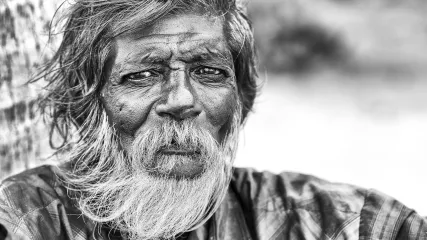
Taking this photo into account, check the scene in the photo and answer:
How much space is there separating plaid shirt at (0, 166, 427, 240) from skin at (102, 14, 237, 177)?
1.09ft

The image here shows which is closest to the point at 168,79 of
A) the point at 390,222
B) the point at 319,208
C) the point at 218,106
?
→ the point at 218,106

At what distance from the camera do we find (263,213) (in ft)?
9.29

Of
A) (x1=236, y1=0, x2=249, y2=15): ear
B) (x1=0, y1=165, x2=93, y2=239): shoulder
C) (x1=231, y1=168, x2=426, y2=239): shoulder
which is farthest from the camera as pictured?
(x1=236, y1=0, x2=249, y2=15): ear

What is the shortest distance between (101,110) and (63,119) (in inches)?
16.1

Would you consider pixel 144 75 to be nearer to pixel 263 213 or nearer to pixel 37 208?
pixel 37 208

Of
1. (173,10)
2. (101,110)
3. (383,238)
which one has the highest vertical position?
(173,10)

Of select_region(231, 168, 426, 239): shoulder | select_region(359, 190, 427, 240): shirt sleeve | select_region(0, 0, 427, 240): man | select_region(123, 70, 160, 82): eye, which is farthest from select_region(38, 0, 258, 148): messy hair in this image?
select_region(359, 190, 427, 240): shirt sleeve

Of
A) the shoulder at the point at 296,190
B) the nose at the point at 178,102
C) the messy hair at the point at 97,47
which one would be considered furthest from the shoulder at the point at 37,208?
the shoulder at the point at 296,190

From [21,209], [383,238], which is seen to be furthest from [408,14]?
[21,209]

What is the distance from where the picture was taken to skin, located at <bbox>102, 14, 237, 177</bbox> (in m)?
2.59

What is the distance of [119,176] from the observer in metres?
2.71

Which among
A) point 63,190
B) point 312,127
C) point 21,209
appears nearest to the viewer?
point 21,209

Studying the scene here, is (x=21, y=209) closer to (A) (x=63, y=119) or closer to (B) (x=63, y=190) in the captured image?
(B) (x=63, y=190)

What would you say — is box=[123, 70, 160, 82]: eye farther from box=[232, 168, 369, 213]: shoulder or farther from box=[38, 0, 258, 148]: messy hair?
box=[232, 168, 369, 213]: shoulder
